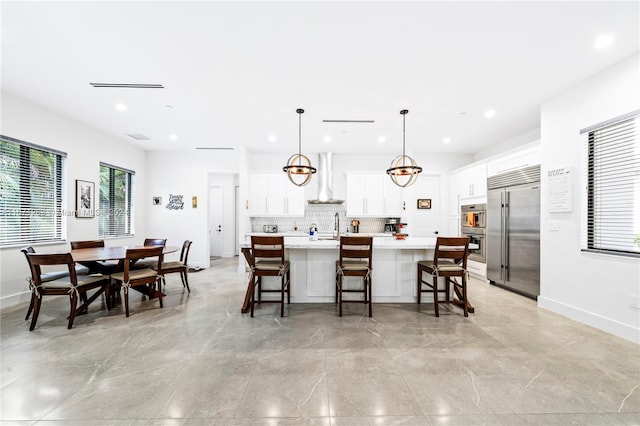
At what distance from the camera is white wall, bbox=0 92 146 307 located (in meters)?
3.53

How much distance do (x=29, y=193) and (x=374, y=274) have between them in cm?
508

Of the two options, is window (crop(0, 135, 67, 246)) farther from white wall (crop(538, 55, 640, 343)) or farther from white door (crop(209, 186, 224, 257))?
white wall (crop(538, 55, 640, 343))

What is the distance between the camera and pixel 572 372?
205 cm

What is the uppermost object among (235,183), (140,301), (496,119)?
(496,119)

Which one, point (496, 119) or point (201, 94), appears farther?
point (496, 119)

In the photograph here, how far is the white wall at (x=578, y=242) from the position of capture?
8.68 ft

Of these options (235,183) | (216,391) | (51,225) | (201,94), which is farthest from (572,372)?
(235,183)

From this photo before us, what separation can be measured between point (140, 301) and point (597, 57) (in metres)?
6.12

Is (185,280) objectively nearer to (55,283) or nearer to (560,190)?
(55,283)

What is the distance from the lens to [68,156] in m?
4.38

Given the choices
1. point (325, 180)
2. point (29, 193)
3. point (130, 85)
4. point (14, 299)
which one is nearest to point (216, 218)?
point (325, 180)

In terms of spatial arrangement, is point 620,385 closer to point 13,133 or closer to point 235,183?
point 13,133

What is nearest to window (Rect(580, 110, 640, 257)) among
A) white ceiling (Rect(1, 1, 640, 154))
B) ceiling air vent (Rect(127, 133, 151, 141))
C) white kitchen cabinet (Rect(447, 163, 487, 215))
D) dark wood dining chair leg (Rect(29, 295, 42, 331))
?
white ceiling (Rect(1, 1, 640, 154))

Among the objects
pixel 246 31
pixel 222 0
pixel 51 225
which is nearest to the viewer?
pixel 222 0
